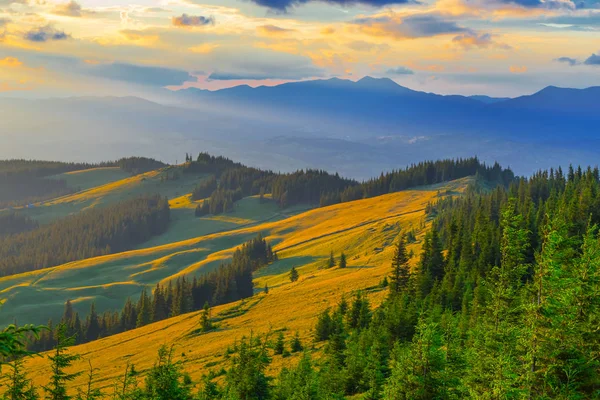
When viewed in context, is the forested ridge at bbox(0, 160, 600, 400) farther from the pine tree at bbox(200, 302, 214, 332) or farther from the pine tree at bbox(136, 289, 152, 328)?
the pine tree at bbox(136, 289, 152, 328)

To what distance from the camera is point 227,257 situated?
197125mm

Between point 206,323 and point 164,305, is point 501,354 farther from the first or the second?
point 164,305

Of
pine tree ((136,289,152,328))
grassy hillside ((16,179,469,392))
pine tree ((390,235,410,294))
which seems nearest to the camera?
pine tree ((390,235,410,294))

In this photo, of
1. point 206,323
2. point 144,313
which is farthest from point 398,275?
point 144,313

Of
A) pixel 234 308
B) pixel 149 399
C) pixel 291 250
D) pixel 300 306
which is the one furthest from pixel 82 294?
pixel 149 399

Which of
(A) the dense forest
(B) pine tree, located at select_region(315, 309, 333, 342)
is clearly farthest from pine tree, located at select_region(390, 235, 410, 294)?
(A) the dense forest

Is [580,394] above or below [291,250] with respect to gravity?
above

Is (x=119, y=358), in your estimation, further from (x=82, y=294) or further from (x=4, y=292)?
(x=4, y=292)

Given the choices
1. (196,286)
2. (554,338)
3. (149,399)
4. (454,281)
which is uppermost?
(554,338)

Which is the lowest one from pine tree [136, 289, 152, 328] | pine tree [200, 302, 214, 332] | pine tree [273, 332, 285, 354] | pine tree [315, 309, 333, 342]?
pine tree [136, 289, 152, 328]

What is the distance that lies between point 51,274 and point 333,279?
449 feet

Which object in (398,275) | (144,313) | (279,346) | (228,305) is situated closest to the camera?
(279,346)

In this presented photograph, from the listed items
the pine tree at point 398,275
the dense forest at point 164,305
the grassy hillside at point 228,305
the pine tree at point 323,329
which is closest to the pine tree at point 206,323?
the grassy hillside at point 228,305

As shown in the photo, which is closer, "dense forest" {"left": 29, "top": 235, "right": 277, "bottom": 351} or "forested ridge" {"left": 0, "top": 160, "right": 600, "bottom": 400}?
"forested ridge" {"left": 0, "top": 160, "right": 600, "bottom": 400}
